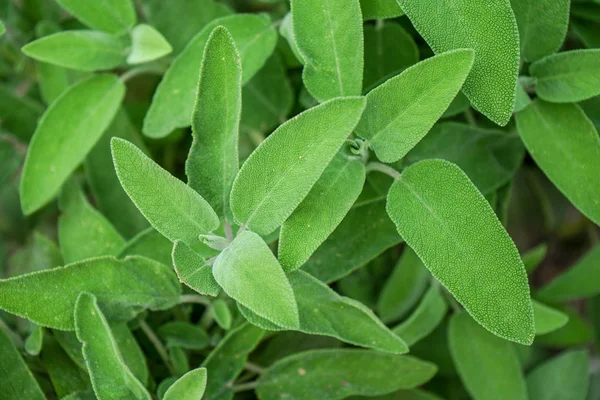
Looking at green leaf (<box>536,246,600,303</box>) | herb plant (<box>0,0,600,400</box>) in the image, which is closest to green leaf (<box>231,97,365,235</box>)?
herb plant (<box>0,0,600,400</box>)

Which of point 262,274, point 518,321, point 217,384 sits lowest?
point 217,384

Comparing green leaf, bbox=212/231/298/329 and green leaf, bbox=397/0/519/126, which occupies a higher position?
green leaf, bbox=397/0/519/126

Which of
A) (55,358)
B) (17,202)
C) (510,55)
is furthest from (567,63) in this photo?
(17,202)

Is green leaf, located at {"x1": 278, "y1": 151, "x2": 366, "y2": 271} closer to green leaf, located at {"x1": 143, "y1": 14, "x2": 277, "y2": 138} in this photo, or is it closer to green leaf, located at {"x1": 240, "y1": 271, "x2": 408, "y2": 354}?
green leaf, located at {"x1": 240, "y1": 271, "x2": 408, "y2": 354}

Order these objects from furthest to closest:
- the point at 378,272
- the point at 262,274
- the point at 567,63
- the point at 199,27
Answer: the point at 378,272 → the point at 199,27 → the point at 567,63 → the point at 262,274

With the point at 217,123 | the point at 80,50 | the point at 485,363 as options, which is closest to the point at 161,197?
the point at 217,123

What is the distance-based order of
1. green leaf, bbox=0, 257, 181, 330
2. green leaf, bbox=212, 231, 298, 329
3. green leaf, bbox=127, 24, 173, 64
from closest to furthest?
green leaf, bbox=212, 231, 298, 329, green leaf, bbox=0, 257, 181, 330, green leaf, bbox=127, 24, 173, 64

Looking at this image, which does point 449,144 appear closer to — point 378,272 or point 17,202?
point 378,272
